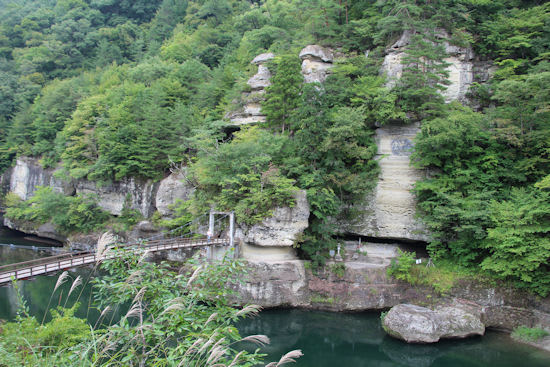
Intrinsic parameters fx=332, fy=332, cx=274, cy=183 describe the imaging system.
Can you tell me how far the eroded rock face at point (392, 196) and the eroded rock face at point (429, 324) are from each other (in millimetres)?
4208

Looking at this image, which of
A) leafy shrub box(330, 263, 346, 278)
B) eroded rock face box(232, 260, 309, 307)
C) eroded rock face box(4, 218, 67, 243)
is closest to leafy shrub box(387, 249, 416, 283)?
leafy shrub box(330, 263, 346, 278)

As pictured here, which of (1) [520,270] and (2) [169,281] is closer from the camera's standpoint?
(2) [169,281]

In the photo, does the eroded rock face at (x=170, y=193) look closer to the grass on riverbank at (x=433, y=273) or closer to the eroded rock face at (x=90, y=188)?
A: the eroded rock face at (x=90, y=188)

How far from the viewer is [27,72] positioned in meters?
38.7

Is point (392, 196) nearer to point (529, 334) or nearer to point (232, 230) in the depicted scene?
point (529, 334)

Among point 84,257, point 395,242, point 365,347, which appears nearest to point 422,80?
point 395,242

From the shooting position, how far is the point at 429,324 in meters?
13.3

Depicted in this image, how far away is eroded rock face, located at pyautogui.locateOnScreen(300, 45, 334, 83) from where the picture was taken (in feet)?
70.1

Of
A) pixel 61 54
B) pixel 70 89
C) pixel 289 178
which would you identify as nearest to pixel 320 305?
pixel 289 178

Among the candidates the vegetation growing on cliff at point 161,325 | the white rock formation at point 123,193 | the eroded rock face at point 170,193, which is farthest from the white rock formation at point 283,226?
the vegetation growing on cliff at point 161,325

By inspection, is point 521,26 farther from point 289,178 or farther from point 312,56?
point 289,178

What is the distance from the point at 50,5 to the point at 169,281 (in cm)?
6240

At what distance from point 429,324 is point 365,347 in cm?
273

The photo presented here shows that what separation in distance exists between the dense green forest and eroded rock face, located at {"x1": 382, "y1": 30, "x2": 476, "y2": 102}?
580mm
